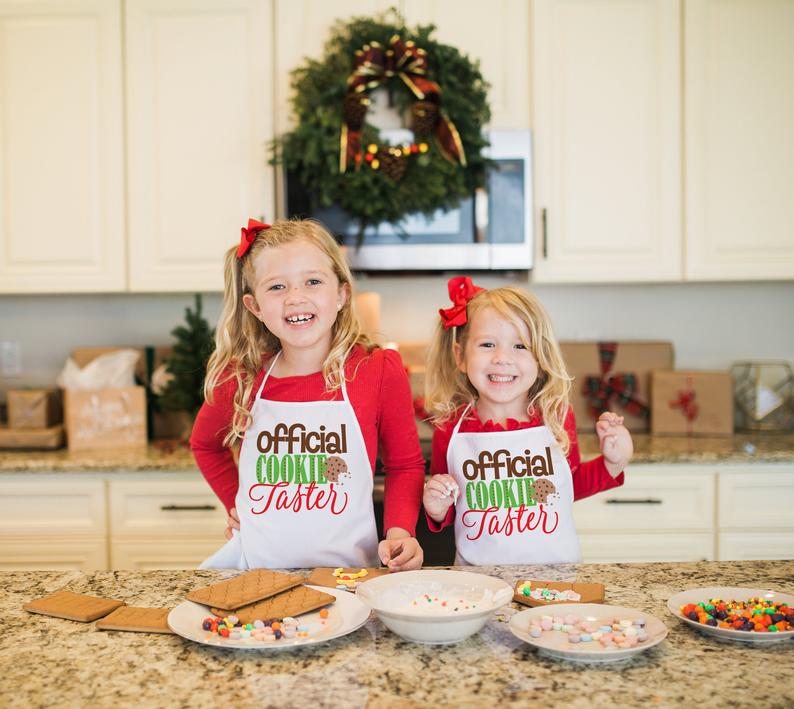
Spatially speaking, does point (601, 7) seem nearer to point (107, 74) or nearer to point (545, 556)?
point (107, 74)

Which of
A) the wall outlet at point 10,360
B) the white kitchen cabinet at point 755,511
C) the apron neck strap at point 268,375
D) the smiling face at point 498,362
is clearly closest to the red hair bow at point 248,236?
the apron neck strap at point 268,375

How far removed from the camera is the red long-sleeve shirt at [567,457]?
150 centimetres

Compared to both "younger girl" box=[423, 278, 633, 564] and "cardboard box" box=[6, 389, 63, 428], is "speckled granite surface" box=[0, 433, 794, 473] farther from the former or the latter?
"younger girl" box=[423, 278, 633, 564]

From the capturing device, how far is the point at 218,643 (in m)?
0.88

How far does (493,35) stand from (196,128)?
3.31ft

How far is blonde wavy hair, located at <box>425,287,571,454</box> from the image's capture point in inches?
60.2

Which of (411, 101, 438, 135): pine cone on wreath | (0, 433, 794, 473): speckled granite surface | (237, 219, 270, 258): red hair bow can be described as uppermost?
(411, 101, 438, 135): pine cone on wreath

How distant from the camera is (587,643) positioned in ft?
2.90

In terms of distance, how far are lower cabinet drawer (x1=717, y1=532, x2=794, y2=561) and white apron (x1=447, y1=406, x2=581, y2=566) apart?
113 cm

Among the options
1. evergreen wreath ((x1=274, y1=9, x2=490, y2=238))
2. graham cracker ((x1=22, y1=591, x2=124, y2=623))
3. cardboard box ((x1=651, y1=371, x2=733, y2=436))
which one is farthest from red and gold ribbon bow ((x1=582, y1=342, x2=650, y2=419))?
graham cracker ((x1=22, y1=591, x2=124, y2=623))

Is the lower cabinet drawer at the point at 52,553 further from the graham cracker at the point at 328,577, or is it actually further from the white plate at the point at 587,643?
the white plate at the point at 587,643

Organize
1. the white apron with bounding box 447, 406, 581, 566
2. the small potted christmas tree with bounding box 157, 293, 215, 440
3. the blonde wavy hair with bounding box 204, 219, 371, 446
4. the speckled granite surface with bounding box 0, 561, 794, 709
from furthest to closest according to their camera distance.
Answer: the small potted christmas tree with bounding box 157, 293, 215, 440, the blonde wavy hair with bounding box 204, 219, 371, 446, the white apron with bounding box 447, 406, 581, 566, the speckled granite surface with bounding box 0, 561, 794, 709

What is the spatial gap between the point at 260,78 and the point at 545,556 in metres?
1.84

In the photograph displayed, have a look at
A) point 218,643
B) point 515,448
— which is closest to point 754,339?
point 515,448
